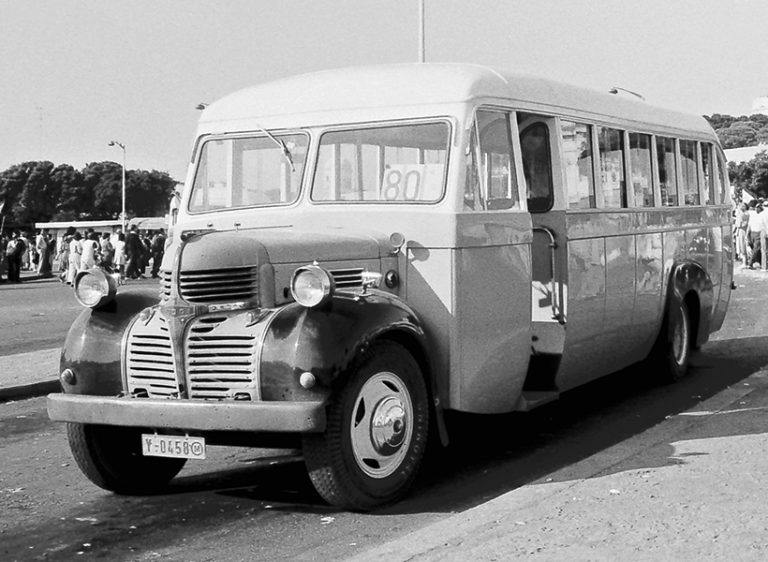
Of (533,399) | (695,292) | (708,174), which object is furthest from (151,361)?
(708,174)

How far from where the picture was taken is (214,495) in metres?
7.10

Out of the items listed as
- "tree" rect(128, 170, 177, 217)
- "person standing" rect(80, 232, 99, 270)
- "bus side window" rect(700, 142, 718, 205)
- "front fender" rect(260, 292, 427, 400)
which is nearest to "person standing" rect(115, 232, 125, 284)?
"person standing" rect(80, 232, 99, 270)

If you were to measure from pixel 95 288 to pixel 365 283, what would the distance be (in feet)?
5.21

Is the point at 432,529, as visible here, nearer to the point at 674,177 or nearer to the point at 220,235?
the point at 220,235

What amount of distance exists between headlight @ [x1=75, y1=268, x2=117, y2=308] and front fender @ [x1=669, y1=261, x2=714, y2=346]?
591 centimetres

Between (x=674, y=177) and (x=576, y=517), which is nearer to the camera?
(x=576, y=517)

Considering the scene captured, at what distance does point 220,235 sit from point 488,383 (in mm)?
2075

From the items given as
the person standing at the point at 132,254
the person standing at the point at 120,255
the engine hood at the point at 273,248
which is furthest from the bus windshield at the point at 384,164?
the person standing at the point at 132,254

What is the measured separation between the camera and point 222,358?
6.36 meters

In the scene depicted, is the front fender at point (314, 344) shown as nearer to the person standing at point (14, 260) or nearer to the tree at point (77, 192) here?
the person standing at point (14, 260)

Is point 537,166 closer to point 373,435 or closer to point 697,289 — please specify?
point 373,435

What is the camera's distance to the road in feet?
19.7

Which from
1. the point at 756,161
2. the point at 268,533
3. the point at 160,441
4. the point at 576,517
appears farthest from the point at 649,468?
the point at 756,161

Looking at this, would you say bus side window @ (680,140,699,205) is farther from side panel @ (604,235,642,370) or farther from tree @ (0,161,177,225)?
tree @ (0,161,177,225)
